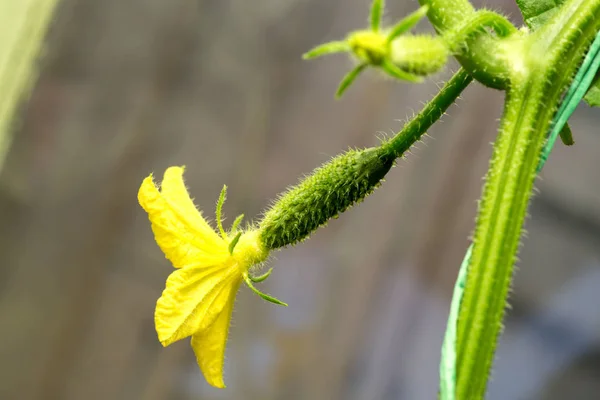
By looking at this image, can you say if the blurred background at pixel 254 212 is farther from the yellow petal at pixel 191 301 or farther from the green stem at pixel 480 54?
the green stem at pixel 480 54

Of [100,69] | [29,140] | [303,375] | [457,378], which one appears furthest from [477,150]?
[457,378]

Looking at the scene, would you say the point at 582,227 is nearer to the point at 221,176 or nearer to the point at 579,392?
the point at 579,392

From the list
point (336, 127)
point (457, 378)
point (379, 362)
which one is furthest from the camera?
point (336, 127)

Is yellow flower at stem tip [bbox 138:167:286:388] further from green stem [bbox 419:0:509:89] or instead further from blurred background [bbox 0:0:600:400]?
blurred background [bbox 0:0:600:400]

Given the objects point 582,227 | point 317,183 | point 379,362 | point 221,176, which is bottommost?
point 379,362

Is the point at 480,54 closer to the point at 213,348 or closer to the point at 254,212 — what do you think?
the point at 213,348

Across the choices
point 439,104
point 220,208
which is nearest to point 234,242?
point 220,208

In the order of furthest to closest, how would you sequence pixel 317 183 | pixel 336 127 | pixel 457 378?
1. pixel 336 127
2. pixel 317 183
3. pixel 457 378
